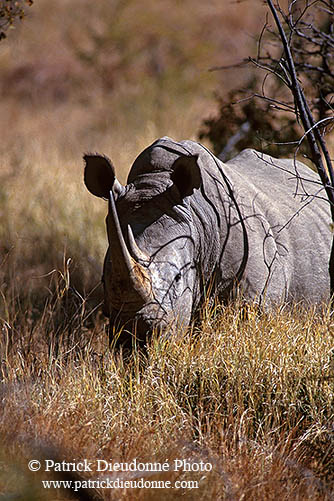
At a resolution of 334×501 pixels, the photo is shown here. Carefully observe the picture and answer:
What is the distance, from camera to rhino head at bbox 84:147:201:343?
4.23 m

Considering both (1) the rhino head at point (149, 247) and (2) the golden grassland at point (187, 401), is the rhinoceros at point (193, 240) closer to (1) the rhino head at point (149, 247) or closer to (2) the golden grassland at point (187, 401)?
(1) the rhino head at point (149, 247)

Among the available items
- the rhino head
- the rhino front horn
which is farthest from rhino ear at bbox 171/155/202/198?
the rhino front horn

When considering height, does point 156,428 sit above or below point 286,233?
below

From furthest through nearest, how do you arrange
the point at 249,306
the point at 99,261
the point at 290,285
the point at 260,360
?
1. the point at 99,261
2. the point at 290,285
3. the point at 249,306
4. the point at 260,360

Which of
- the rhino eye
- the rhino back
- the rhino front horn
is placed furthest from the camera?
the rhino back

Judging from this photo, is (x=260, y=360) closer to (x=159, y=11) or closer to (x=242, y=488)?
(x=242, y=488)

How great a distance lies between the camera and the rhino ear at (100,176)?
484cm

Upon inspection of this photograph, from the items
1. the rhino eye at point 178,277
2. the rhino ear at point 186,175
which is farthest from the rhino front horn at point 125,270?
the rhino ear at point 186,175

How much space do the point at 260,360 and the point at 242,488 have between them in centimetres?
93

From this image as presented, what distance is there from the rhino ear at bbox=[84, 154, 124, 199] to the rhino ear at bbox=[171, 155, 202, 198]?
1.24 ft

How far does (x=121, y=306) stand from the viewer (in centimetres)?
431

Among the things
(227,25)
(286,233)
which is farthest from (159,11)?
(286,233)

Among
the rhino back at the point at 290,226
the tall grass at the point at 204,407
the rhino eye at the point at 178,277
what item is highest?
the rhino back at the point at 290,226

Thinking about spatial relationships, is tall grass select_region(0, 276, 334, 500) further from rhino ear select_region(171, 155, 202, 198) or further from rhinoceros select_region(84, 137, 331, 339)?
rhino ear select_region(171, 155, 202, 198)
